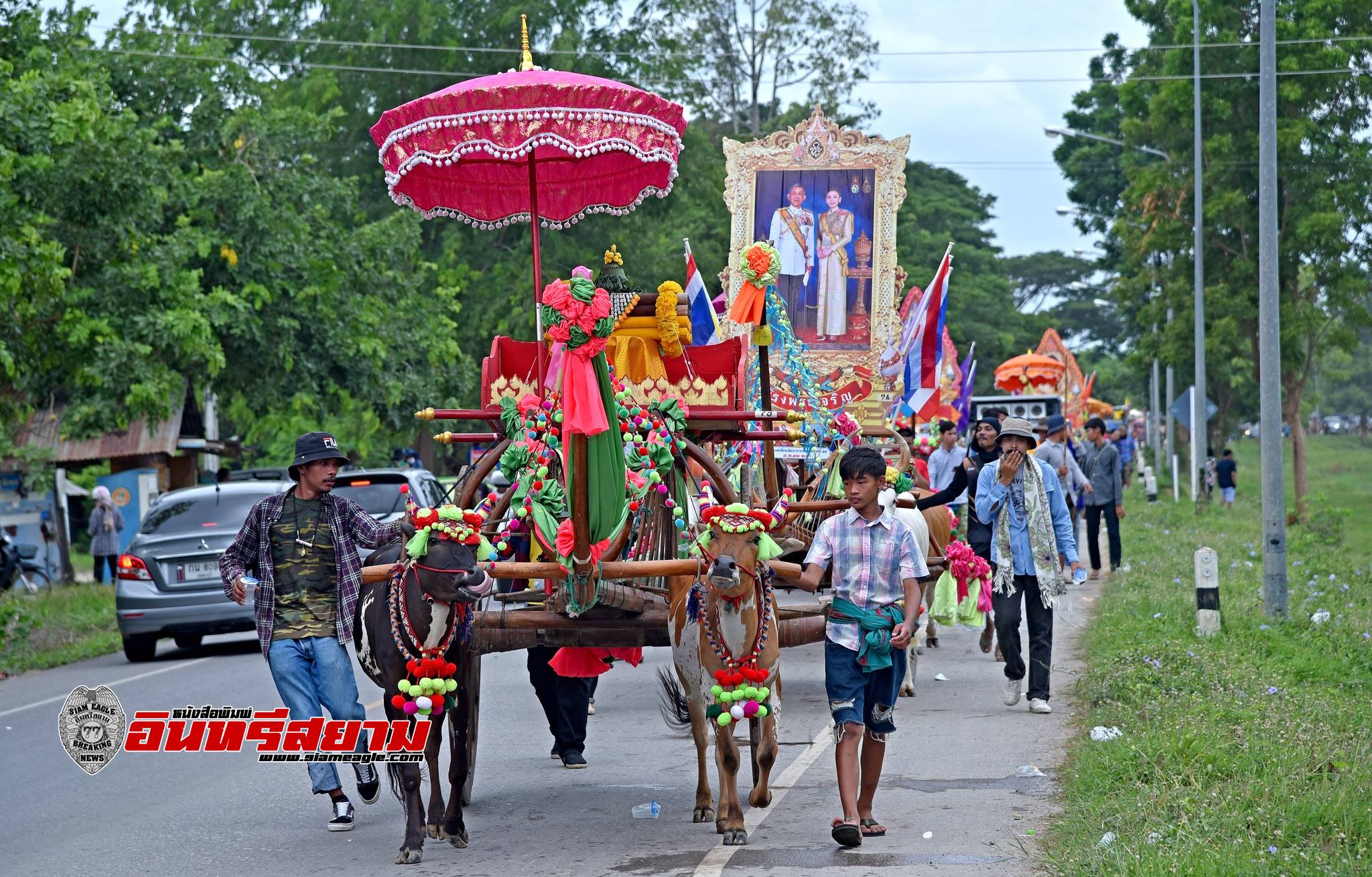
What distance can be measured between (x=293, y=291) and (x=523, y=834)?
674 inches

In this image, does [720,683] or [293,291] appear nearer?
[720,683]

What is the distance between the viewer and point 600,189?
430 inches

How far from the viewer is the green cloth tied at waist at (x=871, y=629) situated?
24.9 ft

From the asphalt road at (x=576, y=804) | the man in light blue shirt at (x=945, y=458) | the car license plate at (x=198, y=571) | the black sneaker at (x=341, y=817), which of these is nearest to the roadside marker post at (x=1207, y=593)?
the asphalt road at (x=576, y=804)

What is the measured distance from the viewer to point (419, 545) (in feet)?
25.1

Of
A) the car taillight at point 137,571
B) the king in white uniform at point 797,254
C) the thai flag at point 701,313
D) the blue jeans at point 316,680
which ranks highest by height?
the king in white uniform at point 797,254

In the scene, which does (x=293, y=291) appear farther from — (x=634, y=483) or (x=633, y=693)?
(x=634, y=483)

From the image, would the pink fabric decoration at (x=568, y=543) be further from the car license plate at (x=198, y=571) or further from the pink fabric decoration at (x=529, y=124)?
the car license plate at (x=198, y=571)

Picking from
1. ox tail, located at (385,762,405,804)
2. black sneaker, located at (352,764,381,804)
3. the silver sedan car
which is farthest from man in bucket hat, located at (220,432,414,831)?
the silver sedan car

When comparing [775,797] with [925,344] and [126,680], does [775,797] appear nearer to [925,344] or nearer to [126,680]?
[925,344]

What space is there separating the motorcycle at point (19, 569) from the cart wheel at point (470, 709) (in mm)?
16200

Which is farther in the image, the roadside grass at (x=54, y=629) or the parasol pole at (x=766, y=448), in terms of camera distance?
the roadside grass at (x=54, y=629)

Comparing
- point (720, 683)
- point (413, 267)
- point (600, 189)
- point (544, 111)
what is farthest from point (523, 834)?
point (413, 267)

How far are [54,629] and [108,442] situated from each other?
11.2 m
